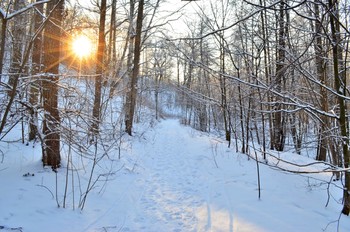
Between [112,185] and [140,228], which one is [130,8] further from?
[140,228]

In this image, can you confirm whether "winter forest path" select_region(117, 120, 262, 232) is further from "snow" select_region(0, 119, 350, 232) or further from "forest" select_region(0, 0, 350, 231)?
"forest" select_region(0, 0, 350, 231)

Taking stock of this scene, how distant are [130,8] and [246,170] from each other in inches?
430

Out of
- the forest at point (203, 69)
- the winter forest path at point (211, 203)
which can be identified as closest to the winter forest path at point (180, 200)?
the winter forest path at point (211, 203)

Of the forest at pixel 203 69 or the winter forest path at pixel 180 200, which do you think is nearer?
the forest at pixel 203 69

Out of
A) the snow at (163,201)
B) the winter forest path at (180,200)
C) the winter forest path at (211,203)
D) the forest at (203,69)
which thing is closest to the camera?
the forest at (203,69)

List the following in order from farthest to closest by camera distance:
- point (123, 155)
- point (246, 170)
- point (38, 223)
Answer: point (123, 155), point (246, 170), point (38, 223)

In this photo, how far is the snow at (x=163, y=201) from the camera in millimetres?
3352

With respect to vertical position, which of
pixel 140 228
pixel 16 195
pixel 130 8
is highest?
pixel 130 8

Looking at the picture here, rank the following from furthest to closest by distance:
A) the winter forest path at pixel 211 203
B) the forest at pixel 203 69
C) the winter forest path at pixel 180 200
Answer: the winter forest path at pixel 180 200 → the winter forest path at pixel 211 203 → the forest at pixel 203 69

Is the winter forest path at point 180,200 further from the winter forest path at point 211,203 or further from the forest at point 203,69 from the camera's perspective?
the forest at point 203,69

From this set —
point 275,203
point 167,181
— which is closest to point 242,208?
point 275,203

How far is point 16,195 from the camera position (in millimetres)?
3570

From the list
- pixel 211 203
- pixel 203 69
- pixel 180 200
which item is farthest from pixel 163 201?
pixel 203 69

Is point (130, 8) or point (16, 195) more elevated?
point (130, 8)
